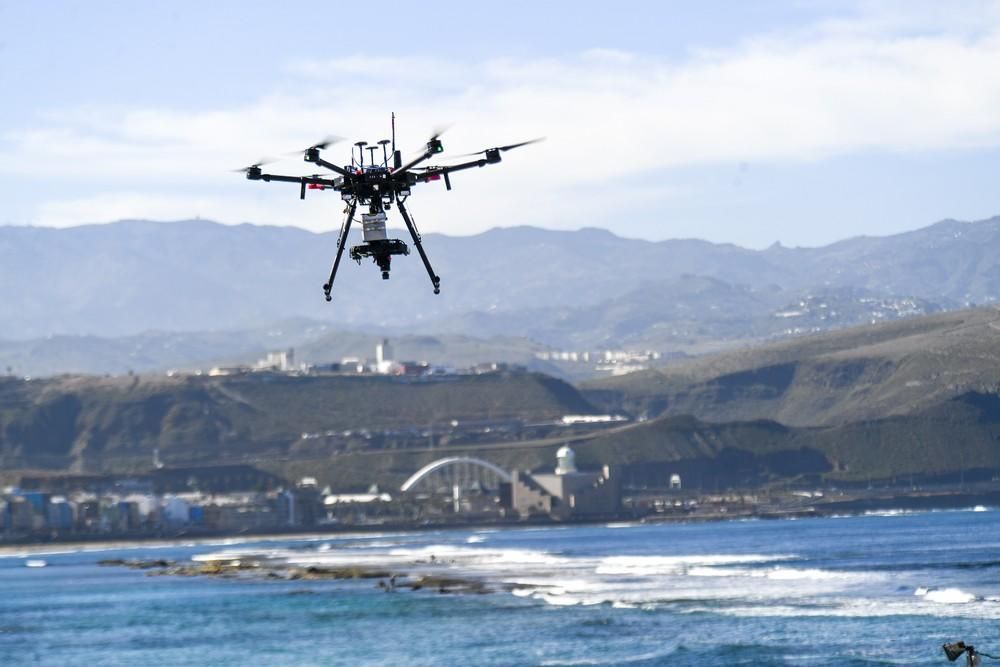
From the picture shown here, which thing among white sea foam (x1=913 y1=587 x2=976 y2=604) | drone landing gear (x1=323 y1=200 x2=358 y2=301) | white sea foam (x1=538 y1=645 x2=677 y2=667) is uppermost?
drone landing gear (x1=323 y1=200 x2=358 y2=301)

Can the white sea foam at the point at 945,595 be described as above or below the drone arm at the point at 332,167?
below

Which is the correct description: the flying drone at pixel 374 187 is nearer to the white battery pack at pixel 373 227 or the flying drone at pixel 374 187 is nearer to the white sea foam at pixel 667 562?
the white battery pack at pixel 373 227

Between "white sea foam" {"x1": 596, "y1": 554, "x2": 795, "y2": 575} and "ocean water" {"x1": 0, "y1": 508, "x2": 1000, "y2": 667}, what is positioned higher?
"white sea foam" {"x1": 596, "y1": 554, "x2": 795, "y2": 575}

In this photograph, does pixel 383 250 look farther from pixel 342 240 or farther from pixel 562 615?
pixel 562 615

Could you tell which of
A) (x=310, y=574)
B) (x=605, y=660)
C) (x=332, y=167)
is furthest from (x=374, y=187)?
(x=310, y=574)

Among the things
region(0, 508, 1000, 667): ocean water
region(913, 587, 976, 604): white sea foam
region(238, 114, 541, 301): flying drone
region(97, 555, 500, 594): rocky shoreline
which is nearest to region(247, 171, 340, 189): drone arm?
region(238, 114, 541, 301): flying drone

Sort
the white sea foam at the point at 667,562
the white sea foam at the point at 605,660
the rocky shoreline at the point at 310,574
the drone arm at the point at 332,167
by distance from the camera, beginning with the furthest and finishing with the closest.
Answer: the white sea foam at the point at 667,562
the rocky shoreline at the point at 310,574
the white sea foam at the point at 605,660
the drone arm at the point at 332,167

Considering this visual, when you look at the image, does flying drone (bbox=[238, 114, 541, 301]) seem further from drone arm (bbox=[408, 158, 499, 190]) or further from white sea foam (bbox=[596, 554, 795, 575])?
white sea foam (bbox=[596, 554, 795, 575])

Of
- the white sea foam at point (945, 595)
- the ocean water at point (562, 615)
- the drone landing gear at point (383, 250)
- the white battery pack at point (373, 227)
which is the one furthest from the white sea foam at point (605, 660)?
the white battery pack at point (373, 227)
